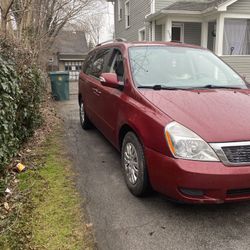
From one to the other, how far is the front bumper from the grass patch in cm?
94

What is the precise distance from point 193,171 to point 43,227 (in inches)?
61.1

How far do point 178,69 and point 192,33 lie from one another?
41.9 ft

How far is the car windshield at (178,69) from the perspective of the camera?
3979 millimetres

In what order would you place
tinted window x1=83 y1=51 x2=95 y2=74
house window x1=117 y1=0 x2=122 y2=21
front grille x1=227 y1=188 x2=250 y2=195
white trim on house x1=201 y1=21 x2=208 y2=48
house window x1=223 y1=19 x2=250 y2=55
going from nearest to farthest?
front grille x1=227 y1=188 x2=250 y2=195 → tinted window x1=83 y1=51 x2=95 y2=74 → house window x1=223 y1=19 x2=250 y2=55 → white trim on house x1=201 y1=21 x2=208 y2=48 → house window x1=117 y1=0 x2=122 y2=21

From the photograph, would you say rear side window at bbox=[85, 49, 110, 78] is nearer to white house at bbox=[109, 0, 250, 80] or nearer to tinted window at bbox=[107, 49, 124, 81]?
tinted window at bbox=[107, 49, 124, 81]

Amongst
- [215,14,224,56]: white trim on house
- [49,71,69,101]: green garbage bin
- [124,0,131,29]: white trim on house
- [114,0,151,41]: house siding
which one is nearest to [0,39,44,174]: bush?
[49,71,69,101]: green garbage bin

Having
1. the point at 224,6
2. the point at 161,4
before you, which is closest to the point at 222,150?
the point at 224,6

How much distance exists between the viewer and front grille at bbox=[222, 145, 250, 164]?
277 cm

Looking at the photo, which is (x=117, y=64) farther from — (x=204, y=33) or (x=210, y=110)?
(x=204, y=33)

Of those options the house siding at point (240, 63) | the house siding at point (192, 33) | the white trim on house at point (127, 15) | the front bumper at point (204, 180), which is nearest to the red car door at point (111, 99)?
the front bumper at point (204, 180)

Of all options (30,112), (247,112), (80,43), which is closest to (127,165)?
(247,112)

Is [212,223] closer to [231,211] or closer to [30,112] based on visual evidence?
[231,211]

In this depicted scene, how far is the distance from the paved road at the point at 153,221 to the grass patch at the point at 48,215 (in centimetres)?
16

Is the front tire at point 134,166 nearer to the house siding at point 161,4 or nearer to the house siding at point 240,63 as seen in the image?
the house siding at point 240,63
